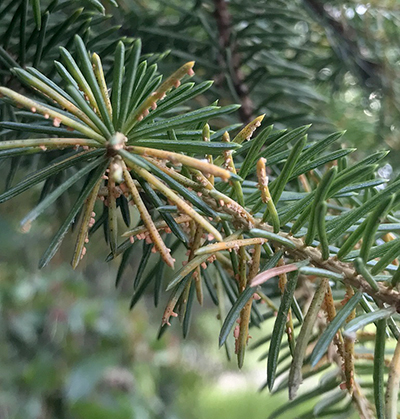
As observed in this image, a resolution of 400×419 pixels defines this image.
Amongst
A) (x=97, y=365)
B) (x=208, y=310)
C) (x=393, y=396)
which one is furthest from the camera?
(x=208, y=310)

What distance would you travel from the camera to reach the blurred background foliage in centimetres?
38

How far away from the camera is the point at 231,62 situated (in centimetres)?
38

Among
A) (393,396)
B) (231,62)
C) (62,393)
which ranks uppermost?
(231,62)

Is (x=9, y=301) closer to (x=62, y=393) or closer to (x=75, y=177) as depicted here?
(x=62, y=393)

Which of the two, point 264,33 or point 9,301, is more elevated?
point 264,33

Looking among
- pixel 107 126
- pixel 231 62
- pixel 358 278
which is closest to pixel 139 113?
pixel 107 126

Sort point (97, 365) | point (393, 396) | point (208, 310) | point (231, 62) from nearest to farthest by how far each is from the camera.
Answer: point (393, 396)
point (231, 62)
point (97, 365)
point (208, 310)

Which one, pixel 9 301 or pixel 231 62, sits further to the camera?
pixel 9 301

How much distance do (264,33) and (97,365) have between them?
85 cm

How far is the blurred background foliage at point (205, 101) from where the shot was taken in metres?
0.38

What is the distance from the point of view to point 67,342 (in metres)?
1.06

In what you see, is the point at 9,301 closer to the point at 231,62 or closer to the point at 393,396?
the point at 231,62

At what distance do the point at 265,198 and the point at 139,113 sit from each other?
7cm

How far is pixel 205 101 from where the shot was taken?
43 cm
